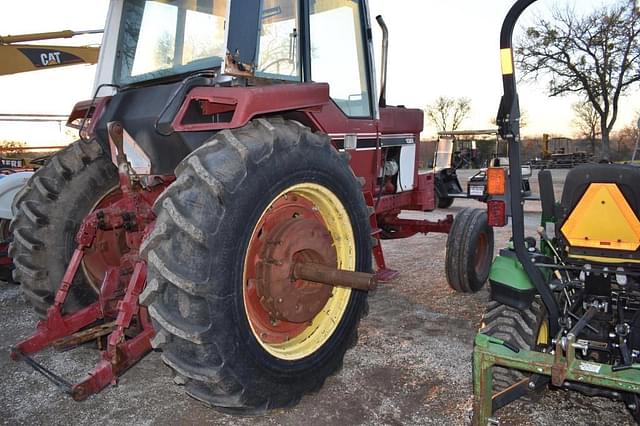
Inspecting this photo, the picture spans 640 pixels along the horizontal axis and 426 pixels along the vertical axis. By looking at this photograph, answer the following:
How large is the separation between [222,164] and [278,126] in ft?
1.56

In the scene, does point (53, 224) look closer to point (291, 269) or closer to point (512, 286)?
point (291, 269)

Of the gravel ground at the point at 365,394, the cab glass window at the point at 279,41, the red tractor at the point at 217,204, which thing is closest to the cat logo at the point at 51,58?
the red tractor at the point at 217,204

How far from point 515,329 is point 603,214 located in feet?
2.52

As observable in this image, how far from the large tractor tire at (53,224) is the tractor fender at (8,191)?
1960 millimetres

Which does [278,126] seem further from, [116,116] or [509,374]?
[509,374]

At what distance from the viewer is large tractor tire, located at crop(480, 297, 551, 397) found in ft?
8.80

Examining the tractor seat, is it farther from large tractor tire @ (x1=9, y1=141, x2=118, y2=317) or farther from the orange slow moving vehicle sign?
large tractor tire @ (x1=9, y1=141, x2=118, y2=317)

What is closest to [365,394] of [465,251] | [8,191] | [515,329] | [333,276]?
[333,276]

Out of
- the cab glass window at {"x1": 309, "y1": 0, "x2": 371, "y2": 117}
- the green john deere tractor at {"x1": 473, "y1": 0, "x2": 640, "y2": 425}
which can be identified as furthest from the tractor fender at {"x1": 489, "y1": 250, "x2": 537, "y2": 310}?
the cab glass window at {"x1": 309, "y1": 0, "x2": 371, "y2": 117}

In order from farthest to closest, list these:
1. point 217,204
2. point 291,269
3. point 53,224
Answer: point 53,224 < point 291,269 < point 217,204

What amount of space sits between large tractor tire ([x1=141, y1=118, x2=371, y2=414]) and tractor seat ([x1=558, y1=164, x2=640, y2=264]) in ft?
3.94

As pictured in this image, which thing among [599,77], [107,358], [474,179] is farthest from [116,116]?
[599,77]

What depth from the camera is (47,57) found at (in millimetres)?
7281

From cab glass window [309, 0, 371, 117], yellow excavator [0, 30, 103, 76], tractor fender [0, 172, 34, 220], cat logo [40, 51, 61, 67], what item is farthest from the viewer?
cat logo [40, 51, 61, 67]
